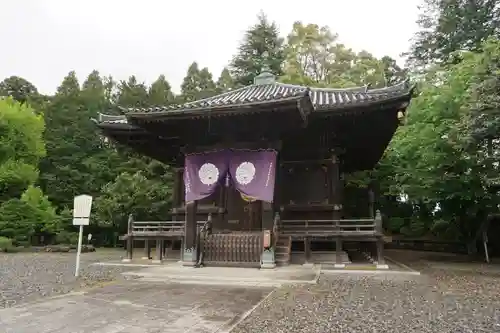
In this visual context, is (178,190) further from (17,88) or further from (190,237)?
(17,88)

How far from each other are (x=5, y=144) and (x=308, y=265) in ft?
85.5

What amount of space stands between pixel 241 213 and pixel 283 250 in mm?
2641

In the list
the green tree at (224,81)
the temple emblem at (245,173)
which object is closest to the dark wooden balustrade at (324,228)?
the temple emblem at (245,173)

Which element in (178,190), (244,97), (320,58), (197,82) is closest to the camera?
(244,97)


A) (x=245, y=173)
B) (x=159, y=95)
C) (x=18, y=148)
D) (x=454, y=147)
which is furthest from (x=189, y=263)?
(x=159, y=95)

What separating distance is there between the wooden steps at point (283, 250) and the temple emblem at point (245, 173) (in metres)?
2.24

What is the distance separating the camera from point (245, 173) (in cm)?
1204

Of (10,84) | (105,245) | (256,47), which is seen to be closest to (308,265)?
(105,245)

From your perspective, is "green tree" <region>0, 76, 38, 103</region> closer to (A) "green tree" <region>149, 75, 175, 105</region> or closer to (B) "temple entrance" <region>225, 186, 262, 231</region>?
(A) "green tree" <region>149, 75, 175, 105</region>

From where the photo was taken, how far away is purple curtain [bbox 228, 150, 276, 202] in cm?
1176

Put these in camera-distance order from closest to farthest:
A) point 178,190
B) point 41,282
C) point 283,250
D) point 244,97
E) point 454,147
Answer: point 41,282 < point 283,250 < point 454,147 < point 244,97 < point 178,190

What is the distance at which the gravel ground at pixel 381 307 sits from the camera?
493cm

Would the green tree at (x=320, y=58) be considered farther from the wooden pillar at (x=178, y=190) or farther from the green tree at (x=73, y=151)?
the green tree at (x=73, y=151)

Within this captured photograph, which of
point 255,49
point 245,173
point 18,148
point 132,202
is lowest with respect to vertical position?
point 132,202
